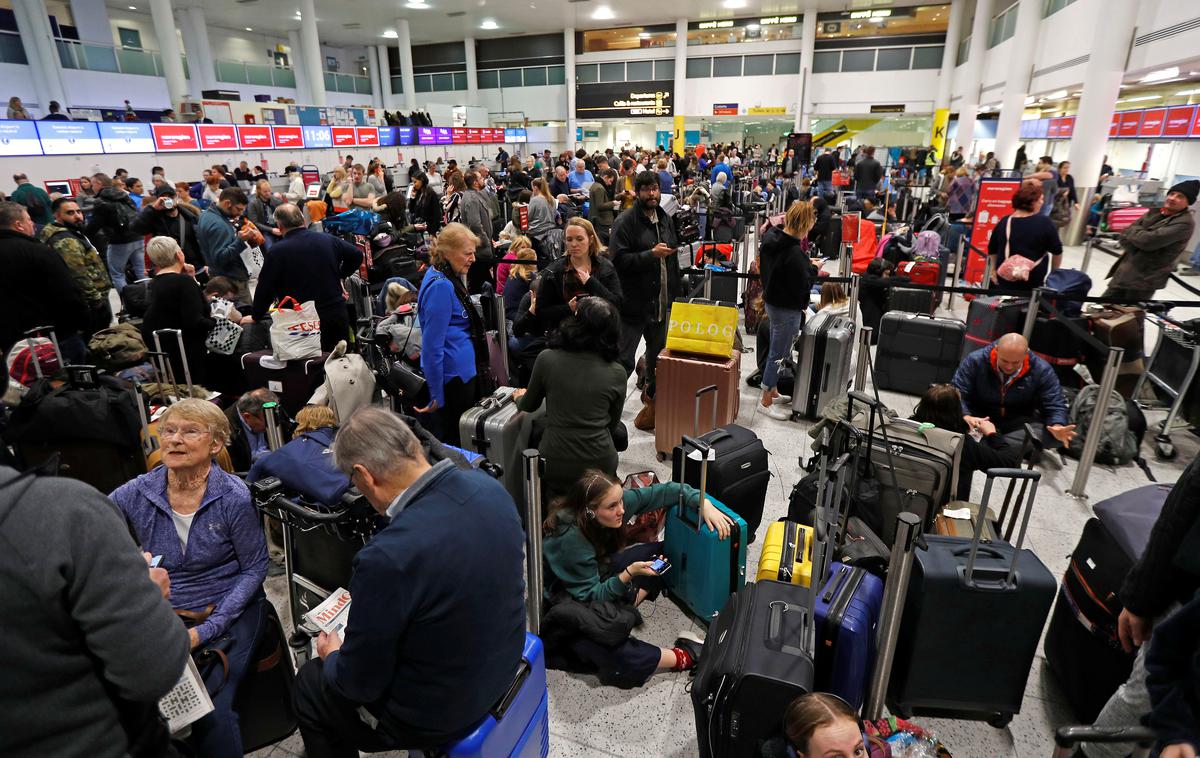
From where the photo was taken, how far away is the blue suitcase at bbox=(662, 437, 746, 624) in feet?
9.82

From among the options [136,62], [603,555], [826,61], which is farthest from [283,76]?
[603,555]

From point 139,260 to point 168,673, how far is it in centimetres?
860

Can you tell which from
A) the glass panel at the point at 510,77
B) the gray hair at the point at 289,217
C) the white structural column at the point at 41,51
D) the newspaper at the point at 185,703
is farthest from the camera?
the glass panel at the point at 510,77

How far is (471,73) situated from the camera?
33.1 meters

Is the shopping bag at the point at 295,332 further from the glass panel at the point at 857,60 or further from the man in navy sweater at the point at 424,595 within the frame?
the glass panel at the point at 857,60

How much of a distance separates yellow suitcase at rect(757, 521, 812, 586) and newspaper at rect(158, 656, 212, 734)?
2058mm

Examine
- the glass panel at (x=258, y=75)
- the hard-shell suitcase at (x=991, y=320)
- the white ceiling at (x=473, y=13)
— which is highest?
the white ceiling at (x=473, y=13)

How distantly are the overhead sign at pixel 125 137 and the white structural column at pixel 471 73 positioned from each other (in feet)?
68.5

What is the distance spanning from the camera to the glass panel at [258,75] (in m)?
27.1

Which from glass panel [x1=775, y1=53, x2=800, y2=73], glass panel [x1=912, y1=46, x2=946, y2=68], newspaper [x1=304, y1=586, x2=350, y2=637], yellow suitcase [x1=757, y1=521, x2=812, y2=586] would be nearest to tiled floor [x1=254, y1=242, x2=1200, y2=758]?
yellow suitcase [x1=757, y1=521, x2=812, y2=586]

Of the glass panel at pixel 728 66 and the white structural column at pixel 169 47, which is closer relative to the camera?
the white structural column at pixel 169 47

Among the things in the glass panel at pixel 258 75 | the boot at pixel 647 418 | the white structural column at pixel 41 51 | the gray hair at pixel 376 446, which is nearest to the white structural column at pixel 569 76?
the glass panel at pixel 258 75

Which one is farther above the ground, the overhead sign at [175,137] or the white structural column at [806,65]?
the white structural column at [806,65]

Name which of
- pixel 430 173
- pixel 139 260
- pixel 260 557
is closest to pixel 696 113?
pixel 430 173
